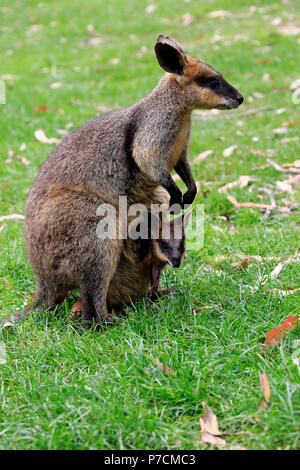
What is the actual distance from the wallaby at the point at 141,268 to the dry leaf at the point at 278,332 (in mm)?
876

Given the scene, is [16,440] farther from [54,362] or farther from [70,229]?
[70,229]

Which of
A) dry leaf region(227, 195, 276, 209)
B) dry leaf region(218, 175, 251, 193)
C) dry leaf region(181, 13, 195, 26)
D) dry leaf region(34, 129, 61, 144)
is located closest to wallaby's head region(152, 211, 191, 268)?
dry leaf region(227, 195, 276, 209)

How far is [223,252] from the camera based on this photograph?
4.61 meters

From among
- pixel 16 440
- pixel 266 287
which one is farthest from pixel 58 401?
pixel 266 287

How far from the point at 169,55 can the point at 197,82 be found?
247mm

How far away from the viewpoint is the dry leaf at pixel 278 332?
3059 millimetres

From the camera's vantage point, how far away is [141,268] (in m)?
3.96

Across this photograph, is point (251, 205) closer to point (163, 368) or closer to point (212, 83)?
point (212, 83)

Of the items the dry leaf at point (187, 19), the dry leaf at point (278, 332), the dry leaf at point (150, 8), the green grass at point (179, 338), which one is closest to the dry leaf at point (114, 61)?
the green grass at point (179, 338)

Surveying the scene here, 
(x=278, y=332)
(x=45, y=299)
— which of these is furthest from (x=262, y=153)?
(x=278, y=332)

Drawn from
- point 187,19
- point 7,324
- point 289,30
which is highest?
point 187,19

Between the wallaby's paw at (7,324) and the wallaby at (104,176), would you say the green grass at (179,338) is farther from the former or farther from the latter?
the wallaby at (104,176)

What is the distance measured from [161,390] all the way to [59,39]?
11.4m

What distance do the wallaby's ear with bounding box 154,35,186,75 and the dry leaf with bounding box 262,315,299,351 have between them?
1727 mm
